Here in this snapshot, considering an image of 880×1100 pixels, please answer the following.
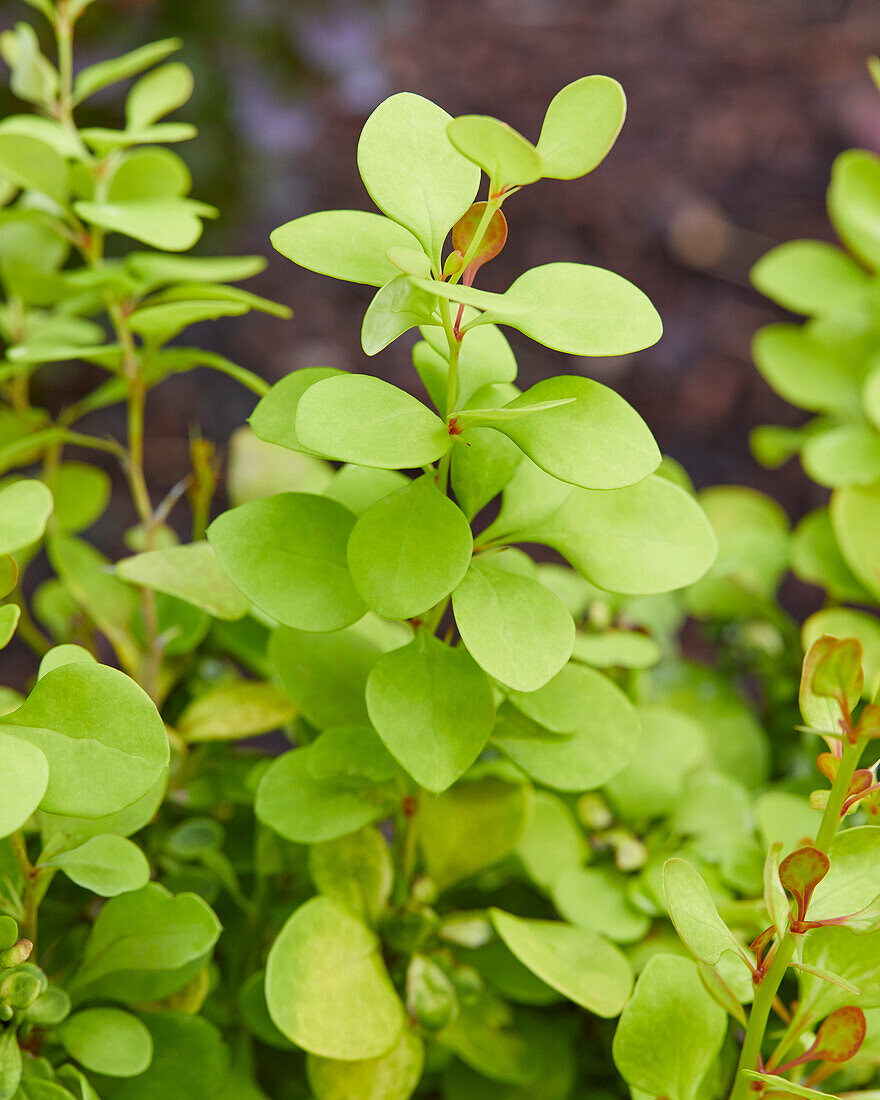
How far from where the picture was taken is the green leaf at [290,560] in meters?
0.45

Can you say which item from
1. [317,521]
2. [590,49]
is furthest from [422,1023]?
[590,49]

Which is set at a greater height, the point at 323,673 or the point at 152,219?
the point at 152,219

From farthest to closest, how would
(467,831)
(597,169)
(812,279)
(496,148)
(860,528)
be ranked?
(597,169), (812,279), (860,528), (467,831), (496,148)

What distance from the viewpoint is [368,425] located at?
41cm

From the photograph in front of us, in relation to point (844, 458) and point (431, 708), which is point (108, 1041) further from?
point (844, 458)

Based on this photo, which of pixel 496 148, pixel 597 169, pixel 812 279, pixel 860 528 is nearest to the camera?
pixel 496 148

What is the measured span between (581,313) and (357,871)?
1.02 ft

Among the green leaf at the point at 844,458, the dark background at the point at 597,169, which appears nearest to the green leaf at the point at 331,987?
the green leaf at the point at 844,458

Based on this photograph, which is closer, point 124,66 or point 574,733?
point 574,733

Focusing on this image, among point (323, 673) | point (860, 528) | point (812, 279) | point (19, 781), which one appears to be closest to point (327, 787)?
point (323, 673)

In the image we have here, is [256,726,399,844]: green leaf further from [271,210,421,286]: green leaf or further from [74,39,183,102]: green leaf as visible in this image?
[74,39,183,102]: green leaf


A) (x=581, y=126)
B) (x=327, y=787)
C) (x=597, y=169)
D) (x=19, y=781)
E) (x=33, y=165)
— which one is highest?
(x=581, y=126)

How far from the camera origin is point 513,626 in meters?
0.44

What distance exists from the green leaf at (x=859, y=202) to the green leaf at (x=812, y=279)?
31 millimetres
